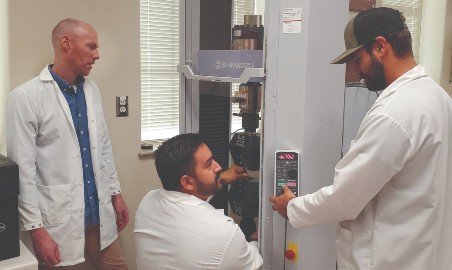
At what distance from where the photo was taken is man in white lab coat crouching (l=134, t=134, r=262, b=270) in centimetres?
124

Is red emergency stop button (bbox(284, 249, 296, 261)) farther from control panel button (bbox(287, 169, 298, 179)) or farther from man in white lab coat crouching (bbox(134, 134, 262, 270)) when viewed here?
control panel button (bbox(287, 169, 298, 179))

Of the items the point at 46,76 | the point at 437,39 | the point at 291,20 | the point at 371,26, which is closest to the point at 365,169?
the point at 371,26

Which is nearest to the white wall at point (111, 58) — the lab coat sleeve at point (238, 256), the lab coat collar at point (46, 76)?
the lab coat collar at point (46, 76)

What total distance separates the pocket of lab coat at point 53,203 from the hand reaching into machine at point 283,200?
95cm

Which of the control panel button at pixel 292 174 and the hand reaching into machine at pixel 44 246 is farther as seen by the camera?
the hand reaching into machine at pixel 44 246

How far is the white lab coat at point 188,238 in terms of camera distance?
1.24 m

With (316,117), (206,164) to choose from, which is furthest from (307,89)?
(206,164)

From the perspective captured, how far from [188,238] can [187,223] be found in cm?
5

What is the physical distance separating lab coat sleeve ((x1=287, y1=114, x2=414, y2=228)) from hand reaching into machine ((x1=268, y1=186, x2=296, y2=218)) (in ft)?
0.28

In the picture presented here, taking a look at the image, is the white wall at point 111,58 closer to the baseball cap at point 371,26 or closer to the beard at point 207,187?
the beard at point 207,187

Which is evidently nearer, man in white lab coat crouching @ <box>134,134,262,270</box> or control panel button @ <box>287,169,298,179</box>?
man in white lab coat crouching @ <box>134,134,262,270</box>

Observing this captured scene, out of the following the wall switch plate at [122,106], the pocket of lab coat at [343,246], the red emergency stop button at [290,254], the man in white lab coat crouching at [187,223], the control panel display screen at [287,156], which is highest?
the wall switch plate at [122,106]

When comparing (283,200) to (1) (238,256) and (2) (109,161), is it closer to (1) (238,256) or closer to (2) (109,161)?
(1) (238,256)

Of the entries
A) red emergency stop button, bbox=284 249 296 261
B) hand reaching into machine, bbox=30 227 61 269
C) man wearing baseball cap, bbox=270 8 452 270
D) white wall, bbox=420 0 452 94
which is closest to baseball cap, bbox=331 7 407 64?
man wearing baseball cap, bbox=270 8 452 270
